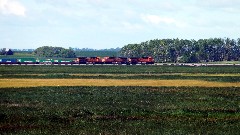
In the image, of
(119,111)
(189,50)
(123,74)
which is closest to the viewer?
(119,111)

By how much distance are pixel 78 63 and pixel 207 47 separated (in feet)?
208

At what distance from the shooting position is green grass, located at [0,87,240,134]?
1462 inches

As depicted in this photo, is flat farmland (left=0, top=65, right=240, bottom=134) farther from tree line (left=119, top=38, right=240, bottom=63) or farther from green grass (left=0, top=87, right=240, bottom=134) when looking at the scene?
tree line (left=119, top=38, right=240, bottom=63)

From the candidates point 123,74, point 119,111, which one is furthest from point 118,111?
point 123,74

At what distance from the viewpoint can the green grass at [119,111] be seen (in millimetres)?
37125

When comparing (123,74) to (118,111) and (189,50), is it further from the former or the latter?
(189,50)

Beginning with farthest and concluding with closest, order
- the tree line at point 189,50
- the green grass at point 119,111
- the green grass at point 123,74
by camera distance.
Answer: the tree line at point 189,50, the green grass at point 123,74, the green grass at point 119,111

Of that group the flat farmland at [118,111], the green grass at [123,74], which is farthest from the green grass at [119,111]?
the green grass at [123,74]

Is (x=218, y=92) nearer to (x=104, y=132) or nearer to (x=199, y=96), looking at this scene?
(x=199, y=96)

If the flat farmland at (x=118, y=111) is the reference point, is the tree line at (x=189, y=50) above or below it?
above

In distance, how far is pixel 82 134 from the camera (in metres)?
34.7

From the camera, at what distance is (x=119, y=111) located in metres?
Result: 45.1

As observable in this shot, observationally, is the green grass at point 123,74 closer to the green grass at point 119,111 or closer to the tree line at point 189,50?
the green grass at point 119,111

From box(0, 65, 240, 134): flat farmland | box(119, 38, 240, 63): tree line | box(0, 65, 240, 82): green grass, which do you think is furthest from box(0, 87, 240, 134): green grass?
box(119, 38, 240, 63): tree line
